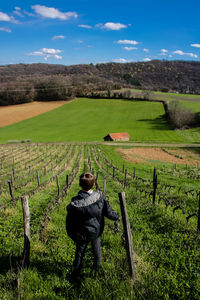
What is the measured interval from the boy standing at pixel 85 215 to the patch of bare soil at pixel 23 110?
72.5m

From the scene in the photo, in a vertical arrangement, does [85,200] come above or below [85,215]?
above

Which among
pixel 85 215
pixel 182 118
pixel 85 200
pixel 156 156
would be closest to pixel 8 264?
pixel 85 215

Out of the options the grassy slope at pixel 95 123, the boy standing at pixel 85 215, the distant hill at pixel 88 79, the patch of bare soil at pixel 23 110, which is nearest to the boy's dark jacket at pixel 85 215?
the boy standing at pixel 85 215

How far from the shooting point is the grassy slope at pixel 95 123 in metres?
53.4

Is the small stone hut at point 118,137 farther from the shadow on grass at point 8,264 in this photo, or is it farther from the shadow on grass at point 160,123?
the shadow on grass at point 8,264

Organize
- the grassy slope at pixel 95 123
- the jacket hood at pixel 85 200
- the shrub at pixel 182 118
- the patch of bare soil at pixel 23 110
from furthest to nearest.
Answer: the patch of bare soil at pixel 23 110 < the shrub at pixel 182 118 < the grassy slope at pixel 95 123 < the jacket hood at pixel 85 200

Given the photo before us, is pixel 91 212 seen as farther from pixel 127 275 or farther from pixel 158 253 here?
pixel 158 253

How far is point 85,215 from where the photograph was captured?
353 cm

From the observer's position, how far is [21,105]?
88.6 m

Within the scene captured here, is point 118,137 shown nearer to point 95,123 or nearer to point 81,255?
point 95,123

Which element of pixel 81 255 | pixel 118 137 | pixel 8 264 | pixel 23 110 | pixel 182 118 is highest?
pixel 23 110

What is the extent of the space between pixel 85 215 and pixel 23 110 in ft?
280

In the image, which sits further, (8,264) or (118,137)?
(118,137)

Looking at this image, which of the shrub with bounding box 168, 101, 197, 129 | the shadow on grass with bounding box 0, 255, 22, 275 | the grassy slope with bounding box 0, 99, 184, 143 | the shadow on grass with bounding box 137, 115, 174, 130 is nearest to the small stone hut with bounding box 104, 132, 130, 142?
the grassy slope with bounding box 0, 99, 184, 143
